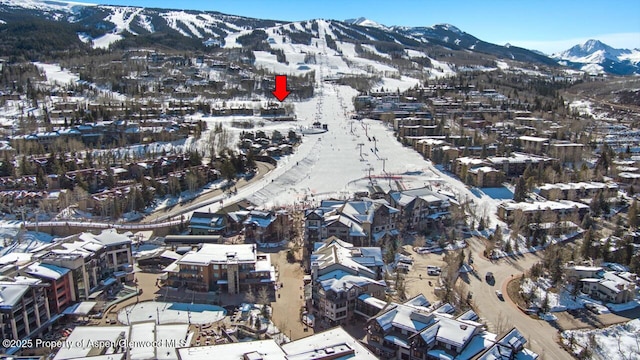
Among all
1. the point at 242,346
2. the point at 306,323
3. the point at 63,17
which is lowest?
the point at 306,323

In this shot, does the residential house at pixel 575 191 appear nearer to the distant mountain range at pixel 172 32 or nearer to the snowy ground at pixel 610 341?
the snowy ground at pixel 610 341

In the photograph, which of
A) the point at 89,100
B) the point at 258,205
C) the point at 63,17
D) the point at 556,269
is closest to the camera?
the point at 556,269

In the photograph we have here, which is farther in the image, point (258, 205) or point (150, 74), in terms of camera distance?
point (150, 74)

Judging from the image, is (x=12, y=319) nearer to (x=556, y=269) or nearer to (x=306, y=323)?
(x=306, y=323)

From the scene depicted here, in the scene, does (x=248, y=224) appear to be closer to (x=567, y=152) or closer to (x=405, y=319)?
(x=405, y=319)

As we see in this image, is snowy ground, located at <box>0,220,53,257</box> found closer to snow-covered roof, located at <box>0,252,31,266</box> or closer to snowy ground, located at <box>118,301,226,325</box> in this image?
snow-covered roof, located at <box>0,252,31,266</box>

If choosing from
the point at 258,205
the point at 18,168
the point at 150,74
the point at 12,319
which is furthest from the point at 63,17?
the point at 12,319

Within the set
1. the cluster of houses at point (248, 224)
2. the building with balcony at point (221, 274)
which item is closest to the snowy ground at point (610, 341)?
the building with balcony at point (221, 274)

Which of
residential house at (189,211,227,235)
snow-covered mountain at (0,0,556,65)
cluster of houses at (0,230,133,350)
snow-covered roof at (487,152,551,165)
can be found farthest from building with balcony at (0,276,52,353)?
snow-covered mountain at (0,0,556,65)
